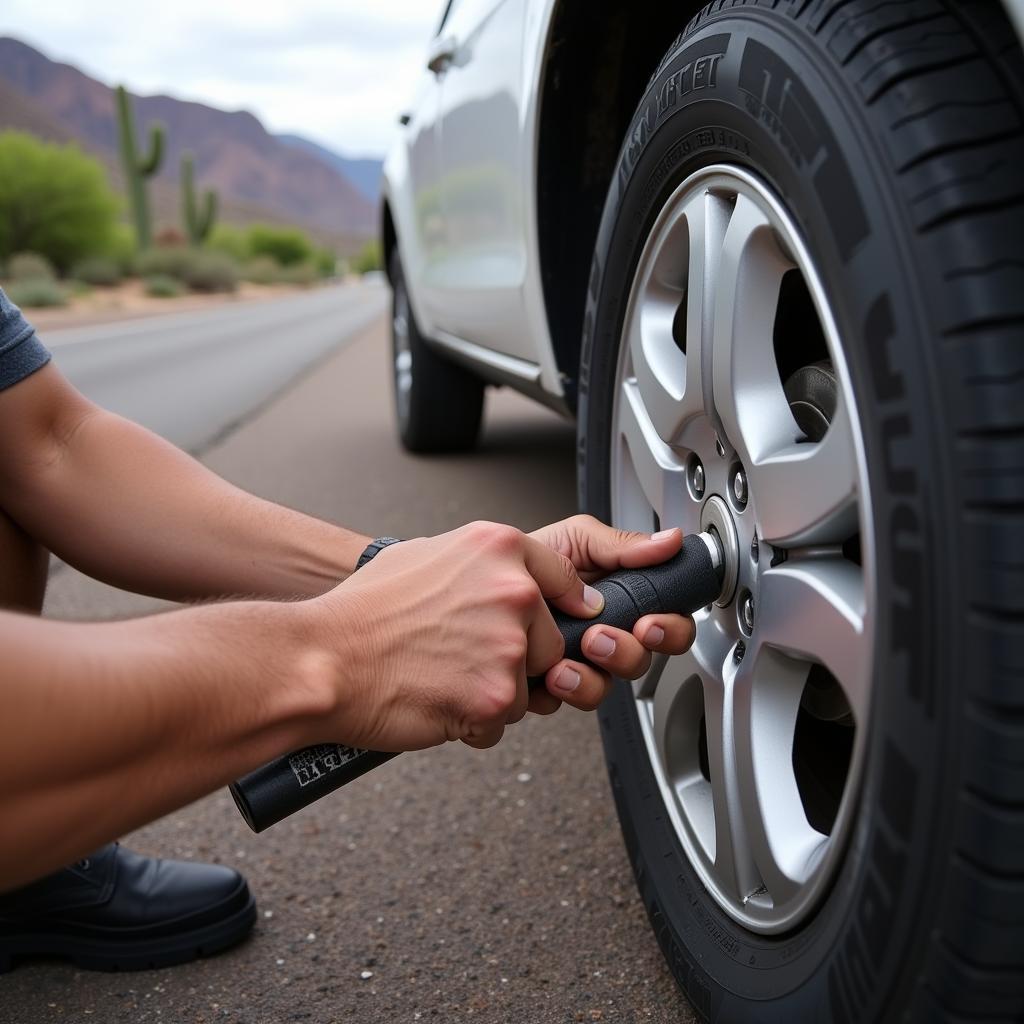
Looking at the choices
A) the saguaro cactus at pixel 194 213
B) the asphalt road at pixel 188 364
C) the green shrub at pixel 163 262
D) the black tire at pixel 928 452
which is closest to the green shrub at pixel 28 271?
the green shrub at pixel 163 262

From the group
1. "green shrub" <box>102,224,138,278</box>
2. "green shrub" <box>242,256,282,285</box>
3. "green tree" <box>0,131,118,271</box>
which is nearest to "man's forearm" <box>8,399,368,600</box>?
"green tree" <box>0,131,118,271</box>

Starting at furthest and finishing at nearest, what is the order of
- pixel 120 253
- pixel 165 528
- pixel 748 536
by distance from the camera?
pixel 120 253
pixel 165 528
pixel 748 536

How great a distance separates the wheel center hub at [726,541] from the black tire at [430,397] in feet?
9.72

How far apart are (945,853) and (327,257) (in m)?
87.3

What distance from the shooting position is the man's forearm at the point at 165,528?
58.8 inches

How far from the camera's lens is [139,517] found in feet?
4.98

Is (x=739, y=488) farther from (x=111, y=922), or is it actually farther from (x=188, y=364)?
(x=188, y=364)

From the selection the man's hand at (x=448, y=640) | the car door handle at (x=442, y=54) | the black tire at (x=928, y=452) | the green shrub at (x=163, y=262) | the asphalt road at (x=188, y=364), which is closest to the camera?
the black tire at (x=928, y=452)

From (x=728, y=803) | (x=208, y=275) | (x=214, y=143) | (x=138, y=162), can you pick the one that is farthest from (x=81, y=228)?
(x=214, y=143)

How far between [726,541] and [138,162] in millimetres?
35576

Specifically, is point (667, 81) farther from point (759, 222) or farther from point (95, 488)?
point (95, 488)

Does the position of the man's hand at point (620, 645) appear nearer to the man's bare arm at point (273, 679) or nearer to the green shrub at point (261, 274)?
the man's bare arm at point (273, 679)

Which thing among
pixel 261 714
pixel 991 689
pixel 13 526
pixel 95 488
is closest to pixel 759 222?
pixel 991 689

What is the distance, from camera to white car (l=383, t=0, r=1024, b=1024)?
29.5 inches
